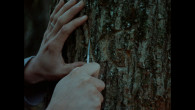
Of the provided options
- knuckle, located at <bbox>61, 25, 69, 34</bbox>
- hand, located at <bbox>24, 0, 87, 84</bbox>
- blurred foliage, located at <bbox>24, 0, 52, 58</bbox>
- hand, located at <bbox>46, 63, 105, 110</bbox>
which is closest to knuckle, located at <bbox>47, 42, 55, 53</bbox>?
hand, located at <bbox>24, 0, 87, 84</bbox>

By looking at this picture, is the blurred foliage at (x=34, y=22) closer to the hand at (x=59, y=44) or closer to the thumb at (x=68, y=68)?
the hand at (x=59, y=44)

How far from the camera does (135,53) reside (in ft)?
4.16

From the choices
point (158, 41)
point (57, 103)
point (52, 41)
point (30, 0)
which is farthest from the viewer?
point (30, 0)

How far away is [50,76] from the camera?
1.40 m

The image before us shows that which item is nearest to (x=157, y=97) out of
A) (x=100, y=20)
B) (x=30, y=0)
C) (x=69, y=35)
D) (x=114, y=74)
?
(x=114, y=74)

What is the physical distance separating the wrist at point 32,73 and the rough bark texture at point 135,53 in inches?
20.7

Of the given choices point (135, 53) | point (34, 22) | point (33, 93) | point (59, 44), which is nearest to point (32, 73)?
point (33, 93)

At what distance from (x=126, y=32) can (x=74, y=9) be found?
1.40 feet

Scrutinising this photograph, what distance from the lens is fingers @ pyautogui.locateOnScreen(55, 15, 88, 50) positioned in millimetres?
Answer: 1346

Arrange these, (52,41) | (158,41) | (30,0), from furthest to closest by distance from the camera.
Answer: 1. (30,0)
2. (52,41)
3. (158,41)

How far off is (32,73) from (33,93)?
25 cm

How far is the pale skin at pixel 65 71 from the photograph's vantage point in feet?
3.61

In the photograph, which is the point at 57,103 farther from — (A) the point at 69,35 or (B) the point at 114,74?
(A) the point at 69,35

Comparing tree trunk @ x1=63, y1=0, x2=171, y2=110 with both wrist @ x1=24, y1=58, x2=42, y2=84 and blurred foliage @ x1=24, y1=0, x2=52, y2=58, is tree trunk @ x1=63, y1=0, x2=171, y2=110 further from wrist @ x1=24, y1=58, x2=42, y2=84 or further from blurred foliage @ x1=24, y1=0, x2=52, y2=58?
blurred foliage @ x1=24, y1=0, x2=52, y2=58
